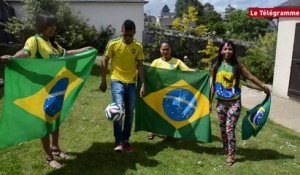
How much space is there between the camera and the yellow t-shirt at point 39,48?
16.0 feet

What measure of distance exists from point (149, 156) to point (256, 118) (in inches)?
68.1

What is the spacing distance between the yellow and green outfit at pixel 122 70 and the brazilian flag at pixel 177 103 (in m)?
0.55

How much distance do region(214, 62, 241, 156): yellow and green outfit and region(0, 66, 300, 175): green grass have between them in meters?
0.48

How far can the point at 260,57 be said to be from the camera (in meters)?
16.0

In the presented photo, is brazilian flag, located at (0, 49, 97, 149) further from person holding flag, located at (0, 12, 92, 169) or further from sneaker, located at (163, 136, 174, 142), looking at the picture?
sneaker, located at (163, 136, 174, 142)

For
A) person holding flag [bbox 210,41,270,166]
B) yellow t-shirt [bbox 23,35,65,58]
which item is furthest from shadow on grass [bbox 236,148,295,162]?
yellow t-shirt [bbox 23,35,65,58]

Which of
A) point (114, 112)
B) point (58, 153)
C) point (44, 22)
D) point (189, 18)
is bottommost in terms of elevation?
point (58, 153)

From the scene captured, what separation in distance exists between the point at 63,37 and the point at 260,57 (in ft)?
25.9

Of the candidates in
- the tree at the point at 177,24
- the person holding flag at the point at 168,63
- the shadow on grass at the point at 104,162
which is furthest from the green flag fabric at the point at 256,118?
the tree at the point at 177,24

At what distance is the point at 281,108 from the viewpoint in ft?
34.6

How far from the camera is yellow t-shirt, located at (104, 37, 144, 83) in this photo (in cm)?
569

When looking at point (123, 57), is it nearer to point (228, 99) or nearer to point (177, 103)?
point (177, 103)

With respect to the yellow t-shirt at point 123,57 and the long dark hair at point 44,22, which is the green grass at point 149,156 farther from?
the long dark hair at point 44,22

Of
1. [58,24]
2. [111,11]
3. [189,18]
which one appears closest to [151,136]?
[58,24]
